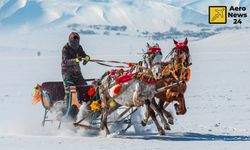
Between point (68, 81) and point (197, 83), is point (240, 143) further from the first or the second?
point (197, 83)

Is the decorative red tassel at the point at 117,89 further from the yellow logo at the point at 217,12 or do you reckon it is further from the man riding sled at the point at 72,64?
the yellow logo at the point at 217,12

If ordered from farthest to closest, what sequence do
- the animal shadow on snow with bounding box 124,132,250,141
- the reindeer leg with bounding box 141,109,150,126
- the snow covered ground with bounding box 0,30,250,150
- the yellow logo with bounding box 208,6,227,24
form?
the yellow logo with bounding box 208,6,227,24
the reindeer leg with bounding box 141,109,150,126
the animal shadow on snow with bounding box 124,132,250,141
the snow covered ground with bounding box 0,30,250,150

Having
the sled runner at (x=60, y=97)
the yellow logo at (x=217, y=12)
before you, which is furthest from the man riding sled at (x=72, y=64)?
the yellow logo at (x=217, y=12)

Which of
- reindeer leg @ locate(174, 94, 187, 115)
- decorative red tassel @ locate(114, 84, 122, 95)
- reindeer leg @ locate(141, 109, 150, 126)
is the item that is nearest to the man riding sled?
decorative red tassel @ locate(114, 84, 122, 95)

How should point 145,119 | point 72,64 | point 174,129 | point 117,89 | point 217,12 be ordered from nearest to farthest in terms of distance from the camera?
point 117,89
point 145,119
point 72,64
point 174,129
point 217,12

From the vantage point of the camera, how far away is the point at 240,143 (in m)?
8.15

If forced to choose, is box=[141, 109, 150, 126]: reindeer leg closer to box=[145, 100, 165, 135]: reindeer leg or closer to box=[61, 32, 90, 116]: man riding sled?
box=[145, 100, 165, 135]: reindeer leg

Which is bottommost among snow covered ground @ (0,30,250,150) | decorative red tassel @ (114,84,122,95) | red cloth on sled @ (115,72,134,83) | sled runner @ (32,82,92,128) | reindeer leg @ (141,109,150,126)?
snow covered ground @ (0,30,250,150)

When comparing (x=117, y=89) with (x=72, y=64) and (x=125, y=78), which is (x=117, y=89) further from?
(x=72, y=64)

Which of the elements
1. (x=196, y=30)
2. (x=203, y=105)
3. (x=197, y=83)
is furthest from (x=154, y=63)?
(x=196, y=30)

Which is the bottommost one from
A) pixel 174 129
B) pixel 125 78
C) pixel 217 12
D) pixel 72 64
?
pixel 174 129

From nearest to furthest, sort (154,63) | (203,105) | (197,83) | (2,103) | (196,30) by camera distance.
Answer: (154,63), (203,105), (2,103), (197,83), (196,30)

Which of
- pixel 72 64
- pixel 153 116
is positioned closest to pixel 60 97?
pixel 72 64

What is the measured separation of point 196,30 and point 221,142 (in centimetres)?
17707
